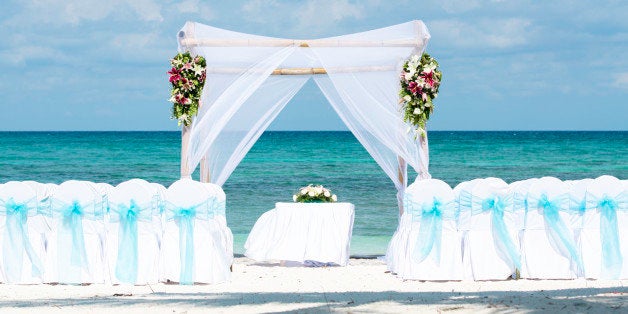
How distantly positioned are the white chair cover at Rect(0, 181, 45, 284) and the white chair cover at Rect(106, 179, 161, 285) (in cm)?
65

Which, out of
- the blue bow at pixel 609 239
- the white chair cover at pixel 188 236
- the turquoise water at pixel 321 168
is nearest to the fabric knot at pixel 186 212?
the white chair cover at pixel 188 236

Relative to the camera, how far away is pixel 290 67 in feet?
32.0

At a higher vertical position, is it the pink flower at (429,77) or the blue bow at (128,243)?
the pink flower at (429,77)

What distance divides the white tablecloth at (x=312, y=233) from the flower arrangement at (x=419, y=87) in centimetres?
115

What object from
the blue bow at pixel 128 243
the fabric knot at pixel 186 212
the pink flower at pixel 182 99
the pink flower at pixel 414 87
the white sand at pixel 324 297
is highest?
the pink flower at pixel 414 87

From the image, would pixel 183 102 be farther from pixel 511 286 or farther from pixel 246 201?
pixel 246 201

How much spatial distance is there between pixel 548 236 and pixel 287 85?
123 inches

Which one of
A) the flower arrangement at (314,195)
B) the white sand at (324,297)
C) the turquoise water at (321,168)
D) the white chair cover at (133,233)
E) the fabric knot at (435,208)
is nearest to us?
the white sand at (324,297)

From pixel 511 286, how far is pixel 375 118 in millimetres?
2348

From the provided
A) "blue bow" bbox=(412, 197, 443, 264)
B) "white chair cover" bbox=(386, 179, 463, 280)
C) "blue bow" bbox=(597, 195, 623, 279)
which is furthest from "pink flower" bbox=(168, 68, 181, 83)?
"blue bow" bbox=(597, 195, 623, 279)

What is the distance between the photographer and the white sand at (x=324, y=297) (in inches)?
228

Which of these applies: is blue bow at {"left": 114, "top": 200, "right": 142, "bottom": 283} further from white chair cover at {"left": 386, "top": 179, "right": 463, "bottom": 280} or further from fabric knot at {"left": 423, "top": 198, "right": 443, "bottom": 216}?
fabric knot at {"left": 423, "top": 198, "right": 443, "bottom": 216}

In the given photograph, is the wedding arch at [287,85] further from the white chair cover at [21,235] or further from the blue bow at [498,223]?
the white chair cover at [21,235]

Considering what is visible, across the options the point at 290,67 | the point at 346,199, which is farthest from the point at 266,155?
the point at 290,67
